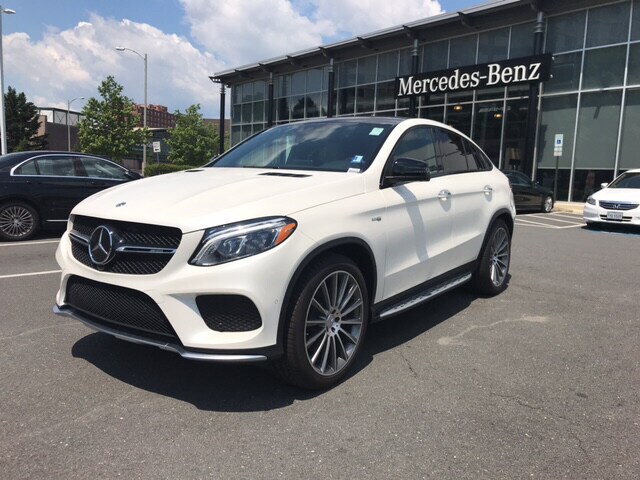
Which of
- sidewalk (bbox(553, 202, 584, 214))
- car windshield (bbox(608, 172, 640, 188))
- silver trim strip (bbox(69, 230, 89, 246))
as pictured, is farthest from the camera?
sidewalk (bbox(553, 202, 584, 214))

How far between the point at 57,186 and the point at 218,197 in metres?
7.32

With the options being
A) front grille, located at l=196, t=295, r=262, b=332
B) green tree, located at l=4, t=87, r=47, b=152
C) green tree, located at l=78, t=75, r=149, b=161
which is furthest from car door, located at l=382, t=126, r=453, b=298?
green tree, located at l=4, t=87, r=47, b=152

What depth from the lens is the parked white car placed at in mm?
11992

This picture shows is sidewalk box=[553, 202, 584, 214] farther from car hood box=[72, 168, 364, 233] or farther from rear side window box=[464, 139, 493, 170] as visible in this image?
car hood box=[72, 168, 364, 233]

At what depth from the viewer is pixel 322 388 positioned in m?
3.21

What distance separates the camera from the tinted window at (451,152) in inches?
188

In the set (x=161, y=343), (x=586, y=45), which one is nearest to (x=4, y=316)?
(x=161, y=343)

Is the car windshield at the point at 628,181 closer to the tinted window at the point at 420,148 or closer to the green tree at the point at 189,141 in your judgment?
the tinted window at the point at 420,148

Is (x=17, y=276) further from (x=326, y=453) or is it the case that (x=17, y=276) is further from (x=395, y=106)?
(x=395, y=106)

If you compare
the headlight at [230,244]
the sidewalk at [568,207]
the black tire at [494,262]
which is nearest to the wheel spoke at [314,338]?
the headlight at [230,244]

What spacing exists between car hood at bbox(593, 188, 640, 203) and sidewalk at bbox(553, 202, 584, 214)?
18.6 ft

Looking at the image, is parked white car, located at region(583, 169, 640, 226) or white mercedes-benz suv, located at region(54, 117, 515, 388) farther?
parked white car, located at region(583, 169, 640, 226)

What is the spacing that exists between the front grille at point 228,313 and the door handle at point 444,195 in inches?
87.1

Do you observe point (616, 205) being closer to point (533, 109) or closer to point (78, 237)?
point (533, 109)
